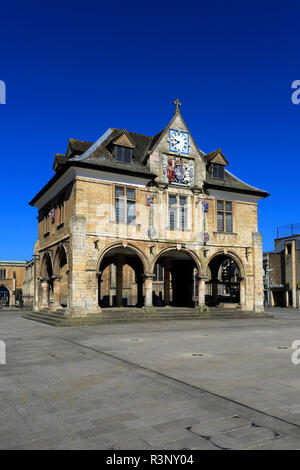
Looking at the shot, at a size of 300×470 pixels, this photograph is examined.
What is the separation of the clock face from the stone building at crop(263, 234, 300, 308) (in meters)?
25.6

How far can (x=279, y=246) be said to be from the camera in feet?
195

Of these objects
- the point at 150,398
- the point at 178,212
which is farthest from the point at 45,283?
the point at 150,398

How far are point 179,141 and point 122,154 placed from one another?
4430 millimetres

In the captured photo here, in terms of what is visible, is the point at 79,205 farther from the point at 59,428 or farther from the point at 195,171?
the point at 59,428

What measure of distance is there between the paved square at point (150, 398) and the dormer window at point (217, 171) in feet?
61.0

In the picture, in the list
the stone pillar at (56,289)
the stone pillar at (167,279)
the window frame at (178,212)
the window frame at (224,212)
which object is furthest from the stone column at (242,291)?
the stone pillar at (56,289)

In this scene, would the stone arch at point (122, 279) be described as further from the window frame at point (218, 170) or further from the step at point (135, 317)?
the window frame at point (218, 170)

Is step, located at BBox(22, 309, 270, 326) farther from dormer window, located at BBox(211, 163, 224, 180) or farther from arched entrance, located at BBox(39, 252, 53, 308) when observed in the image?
dormer window, located at BBox(211, 163, 224, 180)

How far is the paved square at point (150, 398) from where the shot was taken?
502 cm

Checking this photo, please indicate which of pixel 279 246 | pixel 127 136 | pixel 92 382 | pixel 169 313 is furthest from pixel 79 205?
pixel 279 246

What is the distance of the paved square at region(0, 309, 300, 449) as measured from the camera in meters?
5.02

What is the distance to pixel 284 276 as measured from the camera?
52.5m

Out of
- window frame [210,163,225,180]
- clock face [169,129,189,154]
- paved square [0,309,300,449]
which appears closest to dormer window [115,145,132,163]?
clock face [169,129,189,154]
